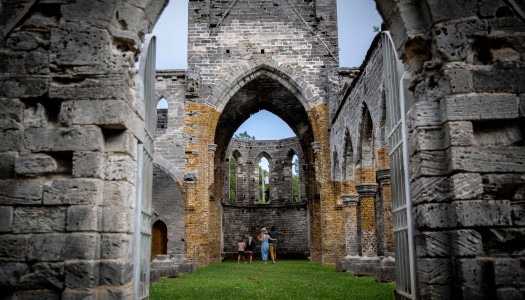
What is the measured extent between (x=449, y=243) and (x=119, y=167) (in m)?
Answer: 3.07

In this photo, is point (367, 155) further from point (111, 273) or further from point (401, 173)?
point (111, 273)

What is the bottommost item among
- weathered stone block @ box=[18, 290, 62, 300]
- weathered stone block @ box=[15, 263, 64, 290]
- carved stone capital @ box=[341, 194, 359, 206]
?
weathered stone block @ box=[18, 290, 62, 300]

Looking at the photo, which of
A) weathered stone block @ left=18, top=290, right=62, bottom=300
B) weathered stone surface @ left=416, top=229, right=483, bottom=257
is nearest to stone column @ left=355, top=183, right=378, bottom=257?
weathered stone surface @ left=416, top=229, right=483, bottom=257

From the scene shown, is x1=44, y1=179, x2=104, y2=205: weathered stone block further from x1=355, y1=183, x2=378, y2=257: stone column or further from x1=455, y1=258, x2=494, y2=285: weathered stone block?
x1=355, y1=183, x2=378, y2=257: stone column

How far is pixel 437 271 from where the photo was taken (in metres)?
4.54

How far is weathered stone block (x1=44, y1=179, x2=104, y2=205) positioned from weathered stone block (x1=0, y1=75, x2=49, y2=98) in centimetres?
86

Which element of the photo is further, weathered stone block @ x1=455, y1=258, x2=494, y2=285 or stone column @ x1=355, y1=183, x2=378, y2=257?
stone column @ x1=355, y1=183, x2=378, y2=257

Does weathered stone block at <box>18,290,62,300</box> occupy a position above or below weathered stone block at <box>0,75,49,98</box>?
below

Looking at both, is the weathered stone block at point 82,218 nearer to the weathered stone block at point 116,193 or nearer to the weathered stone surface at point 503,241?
the weathered stone block at point 116,193

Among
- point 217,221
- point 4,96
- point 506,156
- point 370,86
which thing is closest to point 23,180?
point 4,96

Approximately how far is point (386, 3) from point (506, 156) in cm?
193

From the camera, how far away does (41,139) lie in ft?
15.1

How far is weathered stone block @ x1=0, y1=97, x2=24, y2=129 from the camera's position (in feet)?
15.2

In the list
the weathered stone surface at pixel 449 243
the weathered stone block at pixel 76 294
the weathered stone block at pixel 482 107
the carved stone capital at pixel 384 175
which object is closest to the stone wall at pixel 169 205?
the carved stone capital at pixel 384 175
